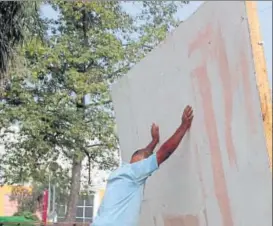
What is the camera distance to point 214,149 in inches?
92.5

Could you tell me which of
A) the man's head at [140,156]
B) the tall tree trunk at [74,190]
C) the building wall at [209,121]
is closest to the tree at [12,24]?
the building wall at [209,121]

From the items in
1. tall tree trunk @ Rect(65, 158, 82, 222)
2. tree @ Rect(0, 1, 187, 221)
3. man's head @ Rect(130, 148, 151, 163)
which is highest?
tree @ Rect(0, 1, 187, 221)

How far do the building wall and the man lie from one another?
8 centimetres

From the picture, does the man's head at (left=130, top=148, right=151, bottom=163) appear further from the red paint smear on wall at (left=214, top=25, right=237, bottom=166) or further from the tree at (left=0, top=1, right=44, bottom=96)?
the tree at (left=0, top=1, right=44, bottom=96)

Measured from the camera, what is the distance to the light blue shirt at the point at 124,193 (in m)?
2.61

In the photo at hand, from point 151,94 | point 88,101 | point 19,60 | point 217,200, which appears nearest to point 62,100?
point 88,101

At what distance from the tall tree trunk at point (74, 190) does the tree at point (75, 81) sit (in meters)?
0.09

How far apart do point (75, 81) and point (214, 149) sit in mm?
8632

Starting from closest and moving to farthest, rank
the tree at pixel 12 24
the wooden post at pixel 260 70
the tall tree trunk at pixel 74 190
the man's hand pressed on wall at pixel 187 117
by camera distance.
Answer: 1. the wooden post at pixel 260 70
2. the man's hand pressed on wall at pixel 187 117
3. the tree at pixel 12 24
4. the tall tree trunk at pixel 74 190

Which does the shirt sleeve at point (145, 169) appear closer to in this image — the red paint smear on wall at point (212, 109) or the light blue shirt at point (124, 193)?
the light blue shirt at point (124, 193)

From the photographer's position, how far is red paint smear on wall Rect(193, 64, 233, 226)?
2.28 metres

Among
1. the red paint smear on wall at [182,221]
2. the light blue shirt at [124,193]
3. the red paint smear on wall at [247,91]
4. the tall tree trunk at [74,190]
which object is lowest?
the red paint smear on wall at [182,221]

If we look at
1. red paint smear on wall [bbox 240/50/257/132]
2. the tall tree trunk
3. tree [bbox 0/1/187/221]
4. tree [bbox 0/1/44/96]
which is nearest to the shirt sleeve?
red paint smear on wall [bbox 240/50/257/132]

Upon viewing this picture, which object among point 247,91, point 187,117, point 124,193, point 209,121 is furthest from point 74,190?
point 247,91
